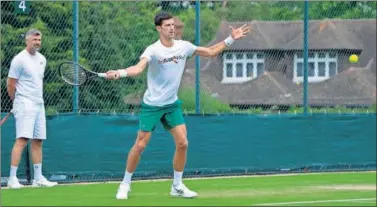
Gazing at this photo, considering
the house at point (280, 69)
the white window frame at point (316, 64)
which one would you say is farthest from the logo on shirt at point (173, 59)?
the white window frame at point (316, 64)

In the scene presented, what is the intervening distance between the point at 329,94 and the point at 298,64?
2.56 ft

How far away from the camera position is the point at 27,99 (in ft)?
46.9

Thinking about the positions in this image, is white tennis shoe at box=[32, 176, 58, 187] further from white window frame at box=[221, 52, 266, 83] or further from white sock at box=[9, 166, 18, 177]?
white window frame at box=[221, 52, 266, 83]

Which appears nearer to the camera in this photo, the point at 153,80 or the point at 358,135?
the point at 153,80

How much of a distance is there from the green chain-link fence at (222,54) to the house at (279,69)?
0.01 meters

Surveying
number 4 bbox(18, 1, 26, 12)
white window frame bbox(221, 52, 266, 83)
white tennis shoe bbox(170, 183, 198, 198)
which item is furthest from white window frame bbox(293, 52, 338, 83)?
white tennis shoe bbox(170, 183, 198, 198)

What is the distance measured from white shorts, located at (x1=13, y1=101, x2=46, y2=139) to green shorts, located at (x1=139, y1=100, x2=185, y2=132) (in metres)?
2.38

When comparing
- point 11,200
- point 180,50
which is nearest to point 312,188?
point 180,50

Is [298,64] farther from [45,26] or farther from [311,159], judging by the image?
[45,26]

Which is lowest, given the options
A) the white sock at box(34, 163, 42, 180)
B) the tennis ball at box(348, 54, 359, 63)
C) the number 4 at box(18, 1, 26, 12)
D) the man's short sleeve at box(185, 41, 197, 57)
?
the white sock at box(34, 163, 42, 180)

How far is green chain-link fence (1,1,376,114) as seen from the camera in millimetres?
15742

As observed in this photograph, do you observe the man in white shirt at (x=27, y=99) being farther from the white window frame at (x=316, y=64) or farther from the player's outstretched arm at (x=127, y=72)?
the white window frame at (x=316, y=64)

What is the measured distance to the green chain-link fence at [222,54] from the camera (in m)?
15.7

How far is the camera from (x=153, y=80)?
40.2 feet
